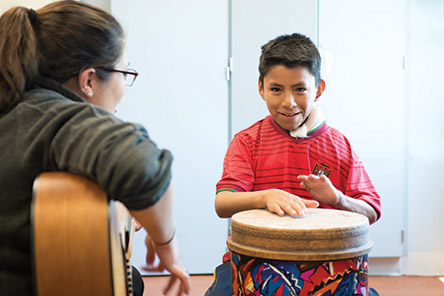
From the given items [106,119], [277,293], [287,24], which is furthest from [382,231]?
[106,119]

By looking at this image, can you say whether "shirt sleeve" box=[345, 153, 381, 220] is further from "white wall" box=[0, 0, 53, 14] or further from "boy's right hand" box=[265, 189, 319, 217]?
"white wall" box=[0, 0, 53, 14]

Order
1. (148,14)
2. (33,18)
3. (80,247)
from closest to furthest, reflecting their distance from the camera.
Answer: (80,247) → (33,18) → (148,14)

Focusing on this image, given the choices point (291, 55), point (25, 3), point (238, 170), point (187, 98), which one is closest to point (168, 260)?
point (238, 170)

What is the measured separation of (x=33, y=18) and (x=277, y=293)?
92 cm

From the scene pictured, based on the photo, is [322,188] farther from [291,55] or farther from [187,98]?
[187,98]

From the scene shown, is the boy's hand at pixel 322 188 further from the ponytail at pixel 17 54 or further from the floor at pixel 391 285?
the floor at pixel 391 285

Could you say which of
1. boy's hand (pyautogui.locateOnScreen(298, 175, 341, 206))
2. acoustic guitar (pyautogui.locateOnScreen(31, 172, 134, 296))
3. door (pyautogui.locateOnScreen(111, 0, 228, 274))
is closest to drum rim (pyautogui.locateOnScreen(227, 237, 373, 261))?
boy's hand (pyautogui.locateOnScreen(298, 175, 341, 206))

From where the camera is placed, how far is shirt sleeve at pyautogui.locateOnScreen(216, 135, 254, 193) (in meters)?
1.81

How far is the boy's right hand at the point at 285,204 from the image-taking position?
143 centimetres

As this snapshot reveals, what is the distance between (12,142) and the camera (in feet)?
3.58

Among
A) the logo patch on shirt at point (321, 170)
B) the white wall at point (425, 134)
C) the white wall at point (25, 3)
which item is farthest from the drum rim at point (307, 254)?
the white wall at point (25, 3)

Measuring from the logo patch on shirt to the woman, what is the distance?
2.58 ft

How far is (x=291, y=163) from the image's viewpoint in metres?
1.88

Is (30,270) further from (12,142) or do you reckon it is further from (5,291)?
(12,142)
